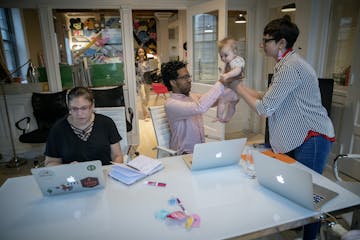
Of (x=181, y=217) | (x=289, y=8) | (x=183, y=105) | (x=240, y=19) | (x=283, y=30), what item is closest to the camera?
(x=181, y=217)

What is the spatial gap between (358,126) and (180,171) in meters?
2.22

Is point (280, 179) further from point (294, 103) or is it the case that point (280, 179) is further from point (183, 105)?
point (183, 105)

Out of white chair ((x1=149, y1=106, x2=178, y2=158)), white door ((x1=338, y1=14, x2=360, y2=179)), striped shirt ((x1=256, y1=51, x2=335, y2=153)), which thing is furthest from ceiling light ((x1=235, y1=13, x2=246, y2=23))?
striped shirt ((x1=256, y1=51, x2=335, y2=153))

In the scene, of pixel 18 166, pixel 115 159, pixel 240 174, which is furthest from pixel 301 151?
pixel 18 166

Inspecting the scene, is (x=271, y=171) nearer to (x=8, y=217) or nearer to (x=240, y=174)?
(x=240, y=174)

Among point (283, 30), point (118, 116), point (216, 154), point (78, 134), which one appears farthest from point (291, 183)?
point (118, 116)

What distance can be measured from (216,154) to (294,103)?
533 millimetres

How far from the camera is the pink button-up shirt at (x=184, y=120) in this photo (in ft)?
6.39

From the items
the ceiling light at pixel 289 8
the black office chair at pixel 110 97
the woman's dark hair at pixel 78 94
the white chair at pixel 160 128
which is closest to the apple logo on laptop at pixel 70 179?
the woman's dark hair at pixel 78 94

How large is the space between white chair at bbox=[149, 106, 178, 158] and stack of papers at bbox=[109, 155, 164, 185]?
2.13ft

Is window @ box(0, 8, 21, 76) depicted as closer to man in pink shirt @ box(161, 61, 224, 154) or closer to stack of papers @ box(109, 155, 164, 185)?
man in pink shirt @ box(161, 61, 224, 154)

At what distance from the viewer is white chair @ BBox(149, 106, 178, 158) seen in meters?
2.30

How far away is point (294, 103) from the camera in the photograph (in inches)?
58.6

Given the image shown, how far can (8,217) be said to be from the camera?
1160 mm
